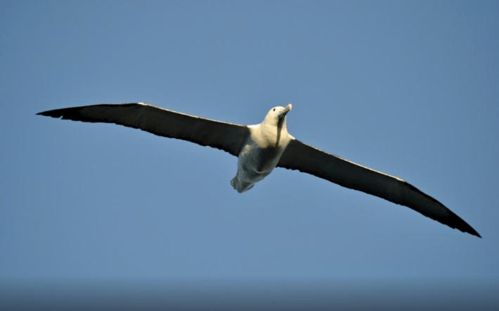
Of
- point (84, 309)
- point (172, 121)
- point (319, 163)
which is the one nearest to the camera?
point (172, 121)

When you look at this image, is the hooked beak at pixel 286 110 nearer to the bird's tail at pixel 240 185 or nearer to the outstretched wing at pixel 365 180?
the outstretched wing at pixel 365 180

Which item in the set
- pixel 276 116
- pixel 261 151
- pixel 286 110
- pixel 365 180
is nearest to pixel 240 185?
pixel 261 151

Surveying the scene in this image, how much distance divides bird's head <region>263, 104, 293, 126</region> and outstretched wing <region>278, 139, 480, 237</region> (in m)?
1.27

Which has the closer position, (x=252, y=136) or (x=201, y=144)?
(x=252, y=136)

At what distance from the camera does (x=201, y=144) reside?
15.8 meters

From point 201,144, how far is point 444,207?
231 inches

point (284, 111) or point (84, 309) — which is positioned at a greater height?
point (84, 309)

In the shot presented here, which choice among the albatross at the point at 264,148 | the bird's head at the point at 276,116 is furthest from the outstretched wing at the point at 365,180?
the bird's head at the point at 276,116

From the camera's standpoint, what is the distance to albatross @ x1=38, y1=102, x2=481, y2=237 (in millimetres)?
14484

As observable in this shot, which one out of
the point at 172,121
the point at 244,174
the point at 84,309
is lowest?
the point at 244,174

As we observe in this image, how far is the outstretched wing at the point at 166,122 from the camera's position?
1459cm

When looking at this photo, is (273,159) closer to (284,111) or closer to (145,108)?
(284,111)

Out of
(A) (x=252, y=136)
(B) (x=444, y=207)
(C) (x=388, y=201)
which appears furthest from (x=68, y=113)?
(B) (x=444, y=207)

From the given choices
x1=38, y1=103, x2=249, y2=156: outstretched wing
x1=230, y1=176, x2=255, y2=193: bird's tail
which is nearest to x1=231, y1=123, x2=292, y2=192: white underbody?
x1=230, y1=176, x2=255, y2=193: bird's tail
